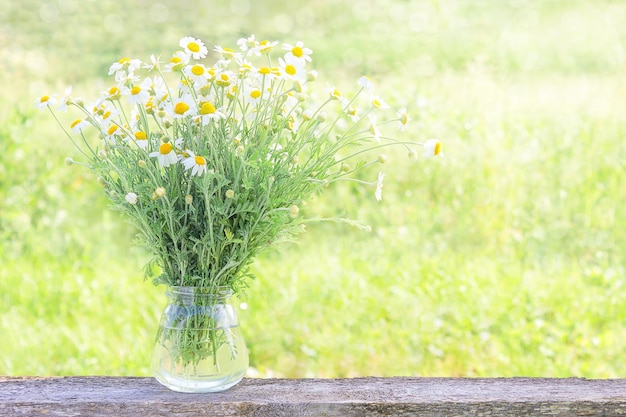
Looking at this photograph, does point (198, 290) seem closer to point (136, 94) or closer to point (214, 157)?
point (214, 157)

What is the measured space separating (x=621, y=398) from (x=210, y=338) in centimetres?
74

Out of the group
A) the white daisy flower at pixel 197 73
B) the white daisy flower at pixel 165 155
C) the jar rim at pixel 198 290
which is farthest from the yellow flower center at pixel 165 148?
the jar rim at pixel 198 290

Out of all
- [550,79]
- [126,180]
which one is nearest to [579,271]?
[550,79]

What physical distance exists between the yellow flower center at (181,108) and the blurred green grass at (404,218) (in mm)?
1437

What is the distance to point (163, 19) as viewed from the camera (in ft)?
13.4

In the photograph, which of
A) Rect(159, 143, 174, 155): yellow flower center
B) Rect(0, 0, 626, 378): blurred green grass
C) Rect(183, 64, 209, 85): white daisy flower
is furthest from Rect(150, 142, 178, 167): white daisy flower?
Rect(0, 0, 626, 378): blurred green grass

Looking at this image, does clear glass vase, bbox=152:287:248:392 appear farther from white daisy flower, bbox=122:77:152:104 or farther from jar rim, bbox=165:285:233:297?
white daisy flower, bbox=122:77:152:104

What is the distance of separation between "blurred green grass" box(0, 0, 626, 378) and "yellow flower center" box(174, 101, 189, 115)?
1.44m

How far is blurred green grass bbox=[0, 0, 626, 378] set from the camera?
8.14 ft

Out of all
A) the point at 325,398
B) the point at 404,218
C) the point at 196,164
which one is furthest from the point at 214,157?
the point at 404,218

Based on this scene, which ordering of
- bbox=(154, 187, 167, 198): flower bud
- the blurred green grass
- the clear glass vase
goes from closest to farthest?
bbox=(154, 187, 167, 198): flower bud
the clear glass vase
the blurred green grass

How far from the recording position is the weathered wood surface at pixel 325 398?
4.06 ft

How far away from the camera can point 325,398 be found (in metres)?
1.30

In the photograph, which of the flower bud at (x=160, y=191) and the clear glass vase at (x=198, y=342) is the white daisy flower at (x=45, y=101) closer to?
the flower bud at (x=160, y=191)
